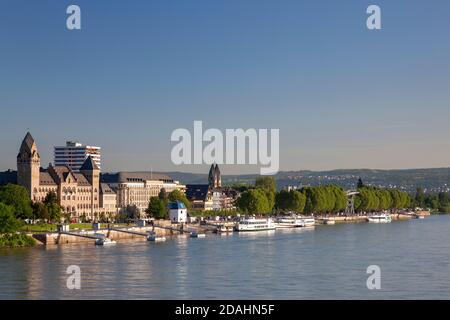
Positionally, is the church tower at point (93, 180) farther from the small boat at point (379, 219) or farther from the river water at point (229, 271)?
the river water at point (229, 271)

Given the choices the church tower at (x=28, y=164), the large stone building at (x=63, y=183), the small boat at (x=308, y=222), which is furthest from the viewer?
the small boat at (x=308, y=222)

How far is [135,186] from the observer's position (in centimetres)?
10438

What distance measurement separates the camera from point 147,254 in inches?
1672

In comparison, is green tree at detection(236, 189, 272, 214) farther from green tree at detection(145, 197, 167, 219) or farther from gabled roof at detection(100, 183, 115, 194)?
green tree at detection(145, 197, 167, 219)

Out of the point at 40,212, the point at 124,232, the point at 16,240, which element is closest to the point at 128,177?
the point at 40,212

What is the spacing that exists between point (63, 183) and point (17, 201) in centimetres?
2130

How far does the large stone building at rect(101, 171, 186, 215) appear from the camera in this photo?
101 meters

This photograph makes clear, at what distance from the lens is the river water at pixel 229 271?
1038 inches

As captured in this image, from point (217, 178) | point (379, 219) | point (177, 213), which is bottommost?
point (379, 219)

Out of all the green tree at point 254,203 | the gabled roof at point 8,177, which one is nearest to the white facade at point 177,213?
the green tree at point 254,203

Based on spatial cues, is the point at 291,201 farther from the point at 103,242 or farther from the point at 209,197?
the point at 103,242

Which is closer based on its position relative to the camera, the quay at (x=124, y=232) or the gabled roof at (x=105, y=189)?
the quay at (x=124, y=232)

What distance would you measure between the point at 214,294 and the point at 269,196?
7037 cm
